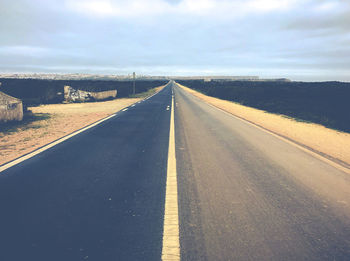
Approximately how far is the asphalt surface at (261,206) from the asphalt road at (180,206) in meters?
0.01

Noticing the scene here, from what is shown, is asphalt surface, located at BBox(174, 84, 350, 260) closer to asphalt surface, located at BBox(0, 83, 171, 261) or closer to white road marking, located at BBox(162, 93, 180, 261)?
white road marking, located at BBox(162, 93, 180, 261)

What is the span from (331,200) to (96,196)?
12.7 feet

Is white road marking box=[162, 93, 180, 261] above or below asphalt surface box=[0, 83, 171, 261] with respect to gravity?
above

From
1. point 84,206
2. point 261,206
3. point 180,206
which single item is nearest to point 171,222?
point 180,206

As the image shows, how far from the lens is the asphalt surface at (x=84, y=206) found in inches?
92.8

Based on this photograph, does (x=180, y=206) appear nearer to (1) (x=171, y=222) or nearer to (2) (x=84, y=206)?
(1) (x=171, y=222)

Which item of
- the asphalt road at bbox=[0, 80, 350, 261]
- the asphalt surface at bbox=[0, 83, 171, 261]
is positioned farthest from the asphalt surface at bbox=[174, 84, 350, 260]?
the asphalt surface at bbox=[0, 83, 171, 261]

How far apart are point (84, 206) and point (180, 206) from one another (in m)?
1.42

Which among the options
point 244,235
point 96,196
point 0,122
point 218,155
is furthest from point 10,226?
point 0,122

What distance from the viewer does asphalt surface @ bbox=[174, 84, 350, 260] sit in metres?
2.42

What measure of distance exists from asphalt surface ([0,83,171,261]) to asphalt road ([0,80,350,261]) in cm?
1

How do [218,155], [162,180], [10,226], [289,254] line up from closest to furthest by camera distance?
[289,254] < [10,226] < [162,180] < [218,155]

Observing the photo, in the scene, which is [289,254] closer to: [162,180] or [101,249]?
[101,249]

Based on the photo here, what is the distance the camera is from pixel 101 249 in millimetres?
2355
